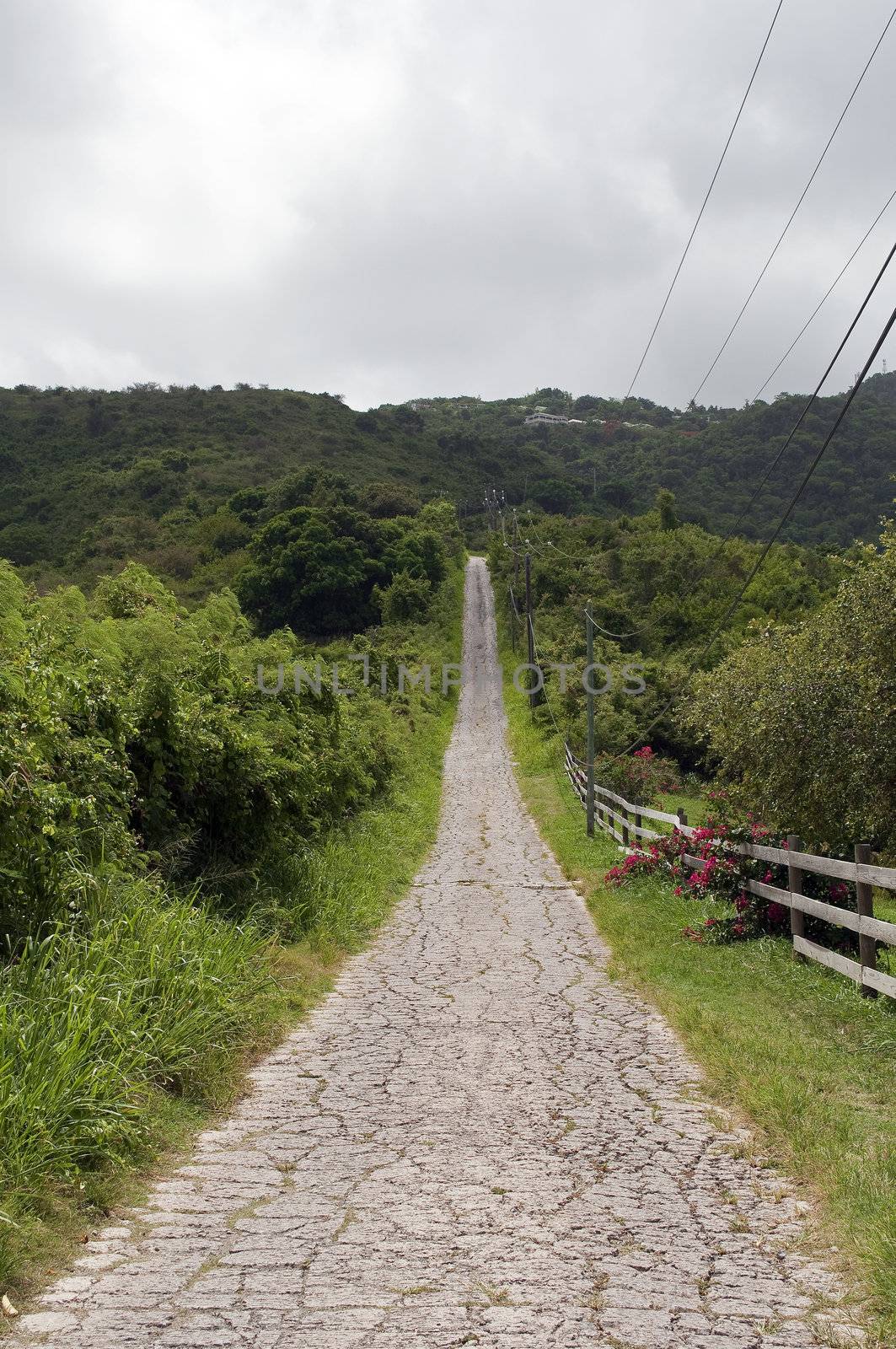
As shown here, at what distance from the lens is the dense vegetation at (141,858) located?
4.59m

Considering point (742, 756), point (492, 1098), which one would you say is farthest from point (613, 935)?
point (742, 756)

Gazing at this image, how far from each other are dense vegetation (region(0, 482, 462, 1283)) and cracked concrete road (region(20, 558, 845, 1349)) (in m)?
0.44

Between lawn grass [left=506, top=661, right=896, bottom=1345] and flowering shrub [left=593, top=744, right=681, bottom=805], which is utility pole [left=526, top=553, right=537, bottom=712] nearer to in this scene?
flowering shrub [left=593, top=744, right=681, bottom=805]

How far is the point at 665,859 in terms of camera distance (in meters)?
13.6

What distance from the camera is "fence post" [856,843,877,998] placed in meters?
7.08

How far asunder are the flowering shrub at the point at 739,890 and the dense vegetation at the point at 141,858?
3813mm

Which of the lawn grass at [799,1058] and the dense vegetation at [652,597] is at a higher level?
the dense vegetation at [652,597]

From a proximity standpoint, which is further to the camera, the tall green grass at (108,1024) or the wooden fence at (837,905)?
the wooden fence at (837,905)

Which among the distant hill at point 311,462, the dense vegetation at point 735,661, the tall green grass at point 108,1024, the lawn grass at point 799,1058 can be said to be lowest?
the lawn grass at point 799,1058

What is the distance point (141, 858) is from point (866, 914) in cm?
501

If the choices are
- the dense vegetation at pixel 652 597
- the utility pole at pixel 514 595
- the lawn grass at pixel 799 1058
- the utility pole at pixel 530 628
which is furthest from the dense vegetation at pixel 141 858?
the utility pole at pixel 514 595

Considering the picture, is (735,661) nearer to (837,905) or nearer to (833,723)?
(833,723)

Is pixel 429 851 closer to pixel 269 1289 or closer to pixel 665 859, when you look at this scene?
pixel 665 859

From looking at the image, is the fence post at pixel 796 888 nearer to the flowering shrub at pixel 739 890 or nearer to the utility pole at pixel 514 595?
the flowering shrub at pixel 739 890
